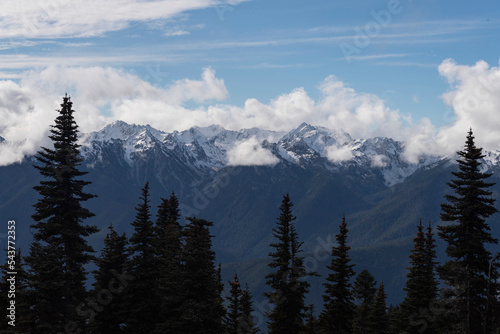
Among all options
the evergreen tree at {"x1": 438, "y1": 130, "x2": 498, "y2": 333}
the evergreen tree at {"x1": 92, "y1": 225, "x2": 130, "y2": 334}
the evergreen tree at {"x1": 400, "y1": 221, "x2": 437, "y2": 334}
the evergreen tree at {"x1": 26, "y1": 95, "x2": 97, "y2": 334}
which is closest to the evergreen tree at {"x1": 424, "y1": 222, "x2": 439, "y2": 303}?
the evergreen tree at {"x1": 400, "y1": 221, "x2": 437, "y2": 334}

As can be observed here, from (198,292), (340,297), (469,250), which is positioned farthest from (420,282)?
(198,292)

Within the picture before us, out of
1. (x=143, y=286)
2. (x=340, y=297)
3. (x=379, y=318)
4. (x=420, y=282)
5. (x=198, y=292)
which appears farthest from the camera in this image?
(x=379, y=318)

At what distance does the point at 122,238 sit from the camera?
178 ft

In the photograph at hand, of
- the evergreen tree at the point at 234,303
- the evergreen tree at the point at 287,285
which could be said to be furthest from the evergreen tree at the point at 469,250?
A: the evergreen tree at the point at 234,303

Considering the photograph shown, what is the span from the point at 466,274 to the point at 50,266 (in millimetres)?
30415

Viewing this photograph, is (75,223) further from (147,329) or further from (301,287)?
(301,287)

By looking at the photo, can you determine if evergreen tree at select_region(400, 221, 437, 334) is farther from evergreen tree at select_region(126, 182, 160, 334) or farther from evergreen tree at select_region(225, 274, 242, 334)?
evergreen tree at select_region(126, 182, 160, 334)

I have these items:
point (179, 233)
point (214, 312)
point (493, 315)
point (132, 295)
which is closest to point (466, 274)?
point (493, 315)

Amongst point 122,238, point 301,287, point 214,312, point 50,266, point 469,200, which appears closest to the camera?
point 50,266

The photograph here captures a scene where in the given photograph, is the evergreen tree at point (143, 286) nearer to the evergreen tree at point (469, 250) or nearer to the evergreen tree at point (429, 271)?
the evergreen tree at point (429, 271)

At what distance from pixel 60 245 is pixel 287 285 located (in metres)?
19.7

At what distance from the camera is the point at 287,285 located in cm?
4956

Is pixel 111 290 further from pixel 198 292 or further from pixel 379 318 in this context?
pixel 379 318

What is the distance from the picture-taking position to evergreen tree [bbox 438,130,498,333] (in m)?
41.6
